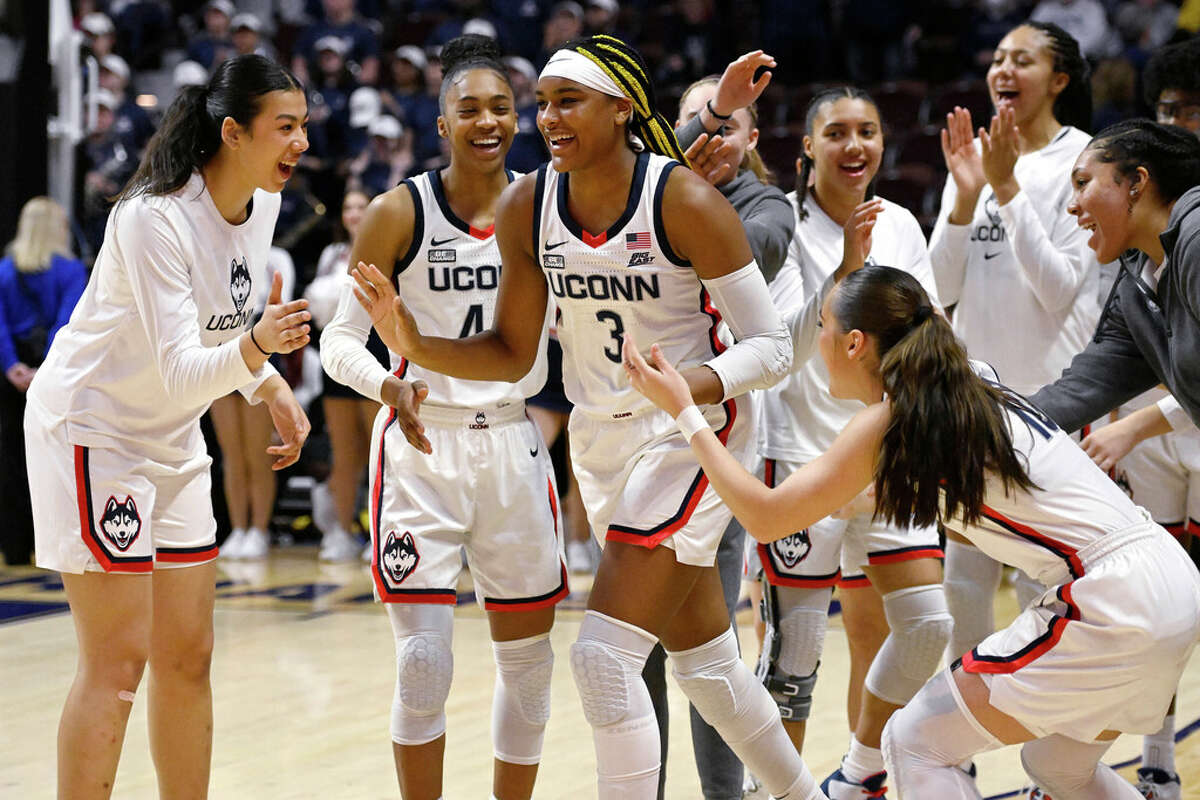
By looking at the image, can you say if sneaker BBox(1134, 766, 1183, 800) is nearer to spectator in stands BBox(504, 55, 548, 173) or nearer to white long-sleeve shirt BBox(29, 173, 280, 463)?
white long-sleeve shirt BBox(29, 173, 280, 463)

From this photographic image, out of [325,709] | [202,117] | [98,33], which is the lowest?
[325,709]

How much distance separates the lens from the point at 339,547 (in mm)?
8977

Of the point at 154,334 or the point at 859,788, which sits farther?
the point at 859,788

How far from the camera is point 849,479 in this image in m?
2.99

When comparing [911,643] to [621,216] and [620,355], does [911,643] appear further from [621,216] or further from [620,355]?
[621,216]

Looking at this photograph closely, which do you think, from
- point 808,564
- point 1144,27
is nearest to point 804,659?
point 808,564

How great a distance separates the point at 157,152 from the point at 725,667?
183 cm

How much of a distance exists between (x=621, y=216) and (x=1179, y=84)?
7.22 ft

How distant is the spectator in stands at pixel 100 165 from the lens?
11.5 m

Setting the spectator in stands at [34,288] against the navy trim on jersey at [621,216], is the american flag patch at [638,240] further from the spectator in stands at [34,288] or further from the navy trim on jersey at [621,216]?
the spectator in stands at [34,288]

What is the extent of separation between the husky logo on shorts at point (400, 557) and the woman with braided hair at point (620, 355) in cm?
46

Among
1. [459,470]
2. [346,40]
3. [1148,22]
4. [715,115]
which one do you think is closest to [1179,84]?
[715,115]

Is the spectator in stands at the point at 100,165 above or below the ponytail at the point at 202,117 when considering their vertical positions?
above

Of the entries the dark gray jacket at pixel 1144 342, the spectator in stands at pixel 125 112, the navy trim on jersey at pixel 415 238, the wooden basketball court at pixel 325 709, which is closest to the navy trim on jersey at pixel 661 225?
the navy trim on jersey at pixel 415 238
